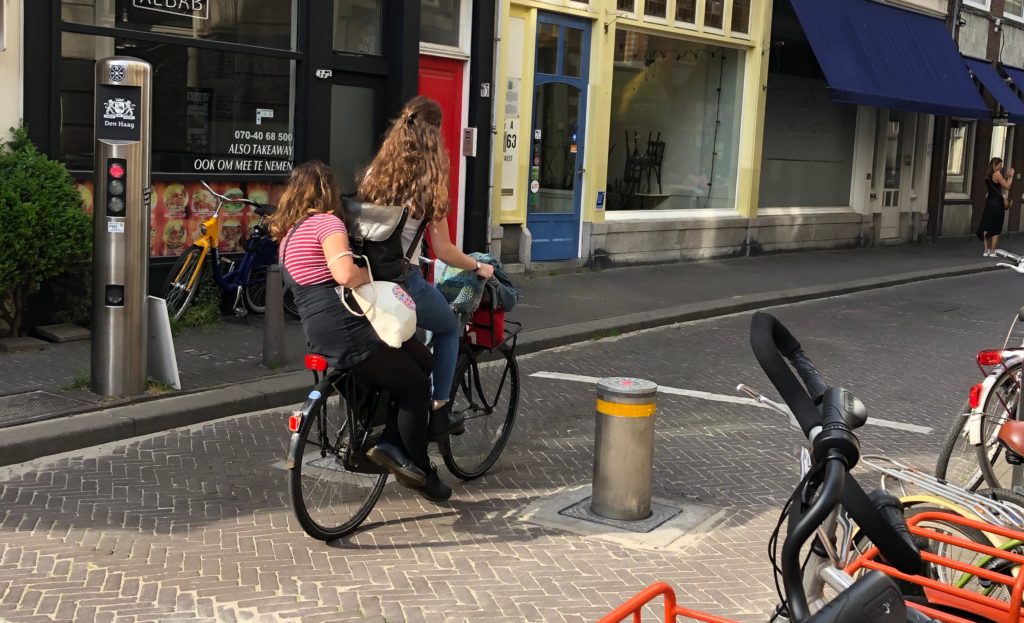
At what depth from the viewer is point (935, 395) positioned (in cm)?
884

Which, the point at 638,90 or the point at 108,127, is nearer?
→ the point at 108,127

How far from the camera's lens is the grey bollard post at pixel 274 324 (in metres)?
8.20

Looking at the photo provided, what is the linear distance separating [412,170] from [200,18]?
5.73m

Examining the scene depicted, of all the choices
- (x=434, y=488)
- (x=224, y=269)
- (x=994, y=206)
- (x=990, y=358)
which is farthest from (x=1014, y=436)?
(x=994, y=206)

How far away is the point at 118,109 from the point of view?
7.15 metres

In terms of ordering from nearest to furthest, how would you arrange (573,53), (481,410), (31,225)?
(481,410) → (31,225) → (573,53)

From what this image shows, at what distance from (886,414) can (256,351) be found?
Answer: 189 inches

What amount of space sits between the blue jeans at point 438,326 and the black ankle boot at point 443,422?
0.06 meters

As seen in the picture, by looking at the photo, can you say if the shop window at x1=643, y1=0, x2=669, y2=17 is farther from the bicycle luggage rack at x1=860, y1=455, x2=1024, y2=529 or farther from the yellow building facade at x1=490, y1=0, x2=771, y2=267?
the bicycle luggage rack at x1=860, y1=455, x2=1024, y2=529

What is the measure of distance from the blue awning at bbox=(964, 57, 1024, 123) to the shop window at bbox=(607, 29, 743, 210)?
8502mm

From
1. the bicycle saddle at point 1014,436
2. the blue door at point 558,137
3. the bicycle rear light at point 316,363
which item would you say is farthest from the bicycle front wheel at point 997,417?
the blue door at point 558,137

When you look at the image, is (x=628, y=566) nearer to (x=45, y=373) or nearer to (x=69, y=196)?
(x=45, y=373)

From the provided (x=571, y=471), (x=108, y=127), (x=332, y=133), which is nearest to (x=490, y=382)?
(x=571, y=471)

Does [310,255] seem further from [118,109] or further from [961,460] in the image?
[961,460]
